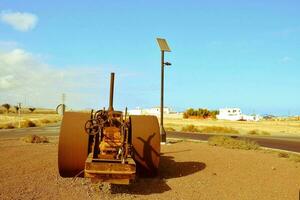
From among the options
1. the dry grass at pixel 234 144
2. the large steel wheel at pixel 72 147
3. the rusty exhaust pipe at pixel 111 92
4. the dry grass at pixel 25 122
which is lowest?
the dry grass at pixel 25 122

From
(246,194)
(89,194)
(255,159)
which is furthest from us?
(255,159)

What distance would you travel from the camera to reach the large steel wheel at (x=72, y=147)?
992 centimetres

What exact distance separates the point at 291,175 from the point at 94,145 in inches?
229

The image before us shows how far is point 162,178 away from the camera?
1100cm

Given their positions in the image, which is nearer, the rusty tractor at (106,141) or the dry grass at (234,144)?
the rusty tractor at (106,141)

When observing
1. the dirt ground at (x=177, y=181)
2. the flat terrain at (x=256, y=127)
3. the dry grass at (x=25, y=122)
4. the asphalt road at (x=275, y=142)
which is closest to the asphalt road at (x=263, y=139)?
the asphalt road at (x=275, y=142)

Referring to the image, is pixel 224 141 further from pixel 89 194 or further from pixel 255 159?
pixel 89 194

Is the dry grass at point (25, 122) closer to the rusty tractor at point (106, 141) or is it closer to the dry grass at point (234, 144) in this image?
the dry grass at point (234, 144)

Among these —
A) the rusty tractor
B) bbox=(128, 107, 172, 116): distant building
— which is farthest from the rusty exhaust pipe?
bbox=(128, 107, 172, 116): distant building

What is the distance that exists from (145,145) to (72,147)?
1.68m

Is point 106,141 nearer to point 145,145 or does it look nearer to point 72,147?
point 72,147

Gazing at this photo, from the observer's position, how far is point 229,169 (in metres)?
13.1

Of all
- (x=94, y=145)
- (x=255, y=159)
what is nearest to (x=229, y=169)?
(x=255, y=159)

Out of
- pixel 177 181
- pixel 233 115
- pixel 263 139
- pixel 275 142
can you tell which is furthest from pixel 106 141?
pixel 233 115
